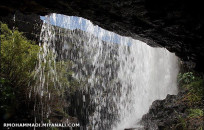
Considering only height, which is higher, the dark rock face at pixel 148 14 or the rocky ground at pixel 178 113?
the dark rock face at pixel 148 14

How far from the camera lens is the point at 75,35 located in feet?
58.6

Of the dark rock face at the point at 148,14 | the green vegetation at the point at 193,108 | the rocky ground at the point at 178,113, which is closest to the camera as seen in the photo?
the dark rock face at the point at 148,14

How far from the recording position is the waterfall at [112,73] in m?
8.88

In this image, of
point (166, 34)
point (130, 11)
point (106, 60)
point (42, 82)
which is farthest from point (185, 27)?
point (106, 60)

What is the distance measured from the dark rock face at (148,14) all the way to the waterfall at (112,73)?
3216mm

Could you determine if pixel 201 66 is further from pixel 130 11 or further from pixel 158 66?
pixel 158 66

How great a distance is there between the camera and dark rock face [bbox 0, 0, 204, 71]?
2.37 metres

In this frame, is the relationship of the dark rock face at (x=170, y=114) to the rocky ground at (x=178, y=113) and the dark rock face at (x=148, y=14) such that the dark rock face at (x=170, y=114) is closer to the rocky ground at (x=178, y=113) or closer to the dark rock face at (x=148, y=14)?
the rocky ground at (x=178, y=113)

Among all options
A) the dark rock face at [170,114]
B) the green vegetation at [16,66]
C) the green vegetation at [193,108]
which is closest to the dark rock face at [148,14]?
the green vegetation at [193,108]

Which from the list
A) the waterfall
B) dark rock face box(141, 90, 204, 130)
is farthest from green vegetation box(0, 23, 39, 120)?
dark rock face box(141, 90, 204, 130)

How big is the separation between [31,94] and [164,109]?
15.7 feet

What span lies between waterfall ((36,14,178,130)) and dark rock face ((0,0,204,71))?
3.22m

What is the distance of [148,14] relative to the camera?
271 cm

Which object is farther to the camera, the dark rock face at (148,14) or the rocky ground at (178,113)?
the rocky ground at (178,113)
